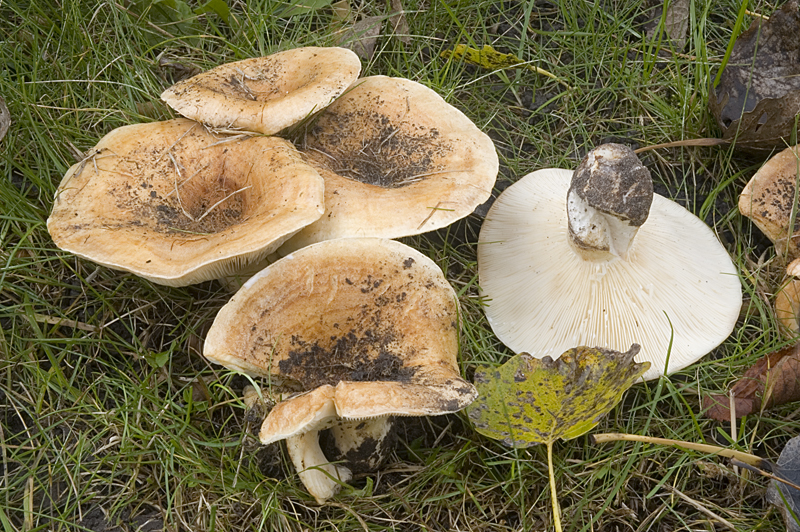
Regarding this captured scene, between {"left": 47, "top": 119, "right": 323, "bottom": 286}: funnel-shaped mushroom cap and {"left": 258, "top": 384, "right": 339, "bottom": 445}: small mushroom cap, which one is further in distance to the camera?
{"left": 47, "top": 119, "right": 323, "bottom": 286}: funnel-shaped mushroom cap

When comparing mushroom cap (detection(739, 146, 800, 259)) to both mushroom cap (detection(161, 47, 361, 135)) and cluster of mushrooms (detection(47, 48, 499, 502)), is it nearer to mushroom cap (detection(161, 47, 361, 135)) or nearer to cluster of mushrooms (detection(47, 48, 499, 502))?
cluster of mushrooms (detection(47, 48, 499, 502))

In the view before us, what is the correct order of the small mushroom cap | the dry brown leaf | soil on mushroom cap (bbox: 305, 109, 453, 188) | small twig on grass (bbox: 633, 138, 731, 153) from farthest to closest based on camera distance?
small twig on grass (bbox: 633, 138, 731, 153), soil on mushroom cap (bbox: 305, 109, 453, 188), the dry brown leaf, the small mushroom cap

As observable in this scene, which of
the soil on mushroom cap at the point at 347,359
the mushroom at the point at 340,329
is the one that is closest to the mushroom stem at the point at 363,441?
the mushroom at the point at 340,329

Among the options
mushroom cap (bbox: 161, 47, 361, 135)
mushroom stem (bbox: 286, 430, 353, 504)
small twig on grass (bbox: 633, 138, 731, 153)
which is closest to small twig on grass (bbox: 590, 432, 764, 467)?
mushroom stem (bbox: 286, 430, 353, 504)

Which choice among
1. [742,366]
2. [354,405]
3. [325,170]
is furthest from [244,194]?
[742,366]

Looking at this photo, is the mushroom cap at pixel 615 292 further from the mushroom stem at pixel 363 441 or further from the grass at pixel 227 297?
the mushroom stem at pixel 363 441

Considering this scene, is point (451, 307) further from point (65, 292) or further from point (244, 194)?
point (65, 292)
